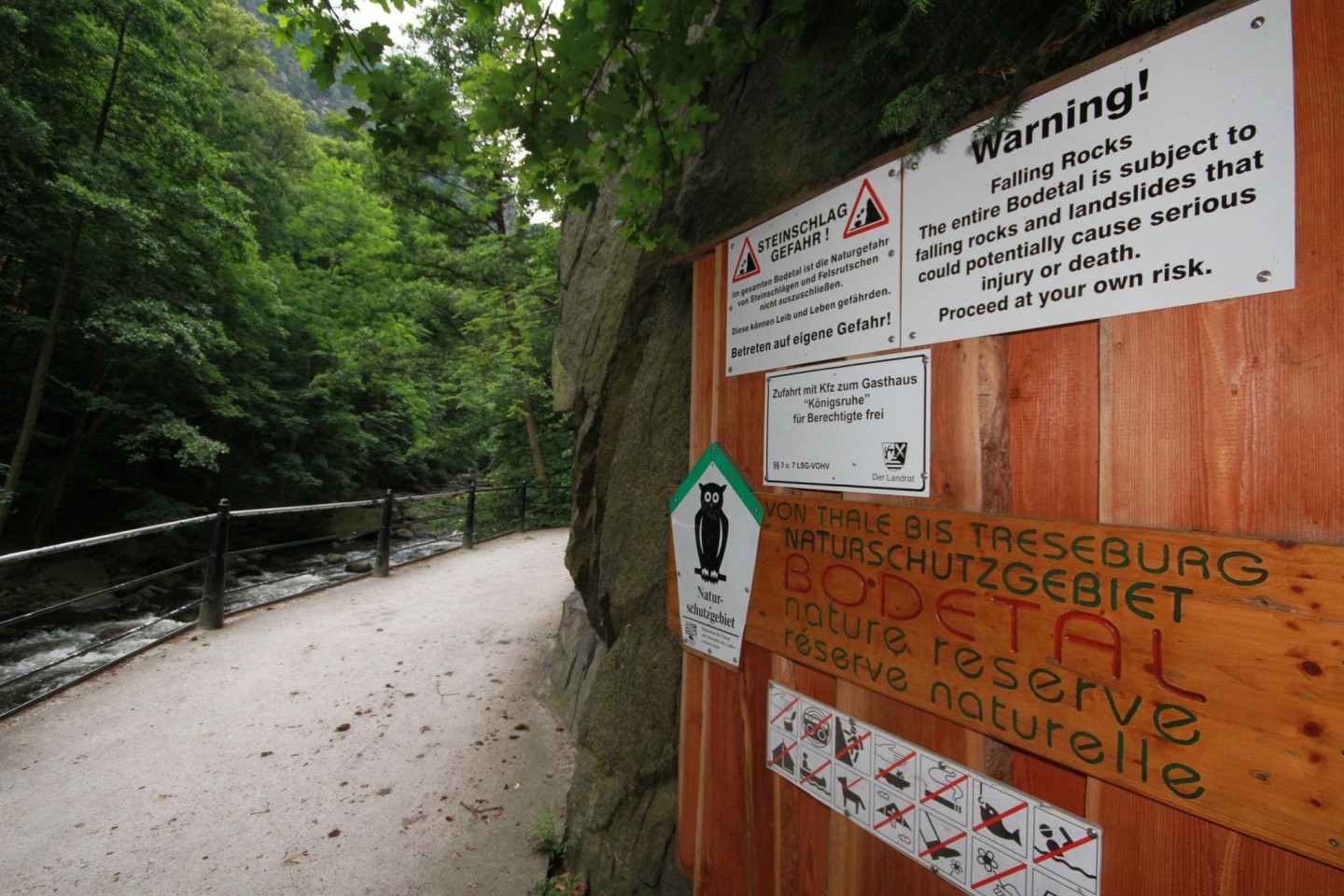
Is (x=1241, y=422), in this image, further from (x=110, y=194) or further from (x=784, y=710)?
(x=110, y=194)

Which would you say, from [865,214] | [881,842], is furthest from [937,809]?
[865,214]

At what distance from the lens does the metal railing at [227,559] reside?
4234 mm

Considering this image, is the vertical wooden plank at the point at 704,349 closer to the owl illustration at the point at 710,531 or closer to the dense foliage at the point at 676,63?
the owl illustration at the point at 710,531

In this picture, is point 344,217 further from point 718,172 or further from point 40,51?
point 718,172

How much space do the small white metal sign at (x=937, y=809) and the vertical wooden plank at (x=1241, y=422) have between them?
0.30ft

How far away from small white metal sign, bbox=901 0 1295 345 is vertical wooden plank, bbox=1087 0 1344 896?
0.03m

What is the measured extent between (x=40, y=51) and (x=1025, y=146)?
44.1 ft

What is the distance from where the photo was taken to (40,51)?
8.57 metres

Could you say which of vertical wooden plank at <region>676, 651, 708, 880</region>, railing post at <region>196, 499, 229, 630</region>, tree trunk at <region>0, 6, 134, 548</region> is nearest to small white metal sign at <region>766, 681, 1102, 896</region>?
vertical wooden plank at <region>676, 651, 708, 880</region>

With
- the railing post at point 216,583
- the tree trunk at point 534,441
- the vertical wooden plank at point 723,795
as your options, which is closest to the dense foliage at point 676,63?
the vertical wooden plank at point 723,795

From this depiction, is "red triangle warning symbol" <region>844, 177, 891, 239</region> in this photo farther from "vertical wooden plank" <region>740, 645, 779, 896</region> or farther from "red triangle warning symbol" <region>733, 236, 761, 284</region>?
"vertical wooden plank" <region>740, 645, 779, 896</region>

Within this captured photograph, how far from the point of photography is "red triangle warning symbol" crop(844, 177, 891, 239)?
4.85 ft

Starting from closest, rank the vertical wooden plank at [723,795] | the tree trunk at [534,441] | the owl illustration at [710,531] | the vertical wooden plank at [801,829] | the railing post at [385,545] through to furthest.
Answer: the vertical wooden plank at [801,829] < the vertical wooden plank at [723,795] < the owl illustration at [710,531] < the railing post at [385,545] < the tree trunk at [534,441]

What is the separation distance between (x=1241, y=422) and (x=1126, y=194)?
437mm
